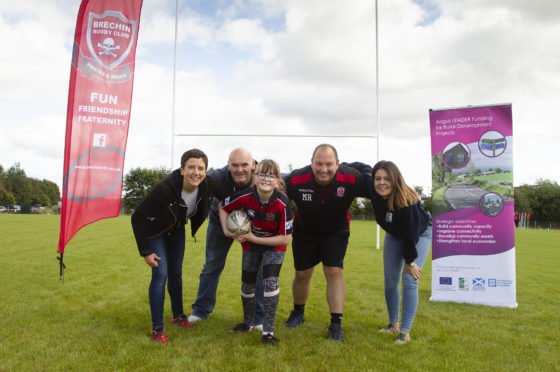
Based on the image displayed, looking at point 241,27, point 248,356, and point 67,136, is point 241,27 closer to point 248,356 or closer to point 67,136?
point 67,136

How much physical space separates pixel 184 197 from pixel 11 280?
195 inches

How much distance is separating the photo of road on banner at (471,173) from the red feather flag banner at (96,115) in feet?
16.0

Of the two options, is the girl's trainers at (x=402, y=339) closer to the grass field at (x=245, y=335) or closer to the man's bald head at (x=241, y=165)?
the grass field at (x=245, y=335)

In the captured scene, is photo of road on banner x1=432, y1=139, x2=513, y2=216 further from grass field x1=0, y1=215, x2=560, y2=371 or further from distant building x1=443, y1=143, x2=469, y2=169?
grass field x1=0, y1=215, x2=560, y2=371

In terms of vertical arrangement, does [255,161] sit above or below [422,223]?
above

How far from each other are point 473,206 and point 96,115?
225 inches

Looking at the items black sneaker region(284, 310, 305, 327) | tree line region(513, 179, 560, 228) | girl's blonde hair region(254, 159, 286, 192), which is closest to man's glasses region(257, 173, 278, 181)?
girl's blonde hair region(254, 159, 286, 192)

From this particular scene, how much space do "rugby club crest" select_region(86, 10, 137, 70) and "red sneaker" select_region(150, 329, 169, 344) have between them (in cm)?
382

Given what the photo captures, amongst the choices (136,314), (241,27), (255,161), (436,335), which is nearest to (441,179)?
(436,335)

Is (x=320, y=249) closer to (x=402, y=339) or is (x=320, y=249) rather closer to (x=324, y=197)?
(x=324, y=197)

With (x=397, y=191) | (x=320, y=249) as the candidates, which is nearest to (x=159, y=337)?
(x=320, y=249)

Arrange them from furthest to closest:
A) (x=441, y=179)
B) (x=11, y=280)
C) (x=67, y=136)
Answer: (x=11, y=280), (x=441, y=179), (x=67, y=136)

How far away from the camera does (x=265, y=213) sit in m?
3.63

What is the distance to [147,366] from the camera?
296cm
